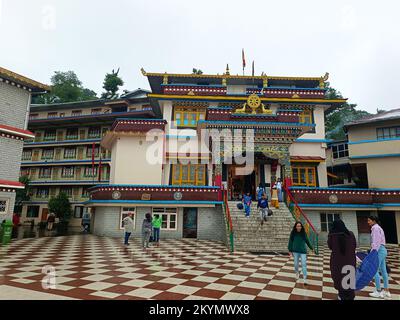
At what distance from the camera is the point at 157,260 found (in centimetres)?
905

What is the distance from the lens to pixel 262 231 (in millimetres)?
12812

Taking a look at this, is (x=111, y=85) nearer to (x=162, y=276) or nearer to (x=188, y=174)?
(x=188, y=174)

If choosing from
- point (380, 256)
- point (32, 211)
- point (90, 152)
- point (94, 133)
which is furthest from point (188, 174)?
point (32, 211)

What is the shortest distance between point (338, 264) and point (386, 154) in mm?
18447

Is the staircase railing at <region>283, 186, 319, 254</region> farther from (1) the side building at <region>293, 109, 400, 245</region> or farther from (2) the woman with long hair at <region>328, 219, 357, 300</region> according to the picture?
(2) the woman with long hair at <region>328, 219, 357, 300</region>

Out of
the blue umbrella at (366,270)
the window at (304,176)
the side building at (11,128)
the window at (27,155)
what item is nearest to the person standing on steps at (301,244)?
the blue umbrella at (366,270)

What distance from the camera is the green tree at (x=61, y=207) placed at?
29078 mm

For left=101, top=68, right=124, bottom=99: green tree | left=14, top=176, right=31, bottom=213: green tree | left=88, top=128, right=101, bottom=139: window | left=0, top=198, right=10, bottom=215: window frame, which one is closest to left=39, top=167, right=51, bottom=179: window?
left=14, top=176, right=31, bottom=213: green tree

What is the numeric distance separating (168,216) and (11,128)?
35.4 feet

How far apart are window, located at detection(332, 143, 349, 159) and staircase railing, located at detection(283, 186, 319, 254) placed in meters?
10.8

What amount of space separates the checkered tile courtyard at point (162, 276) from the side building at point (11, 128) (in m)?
5.90

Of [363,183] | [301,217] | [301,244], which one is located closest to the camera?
[301,244]
